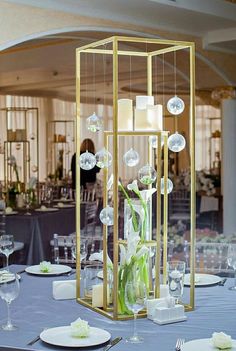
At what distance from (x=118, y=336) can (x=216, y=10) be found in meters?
4.58

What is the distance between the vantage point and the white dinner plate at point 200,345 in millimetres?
2679

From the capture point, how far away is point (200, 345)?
272cm

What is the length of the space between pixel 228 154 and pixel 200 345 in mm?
6260

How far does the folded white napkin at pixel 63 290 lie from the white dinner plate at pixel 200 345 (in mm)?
994

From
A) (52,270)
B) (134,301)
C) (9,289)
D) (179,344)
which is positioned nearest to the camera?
(179,344)

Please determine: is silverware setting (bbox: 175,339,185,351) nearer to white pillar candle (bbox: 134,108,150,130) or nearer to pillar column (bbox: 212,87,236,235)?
white pillar candle (bbox: 134,108,150,130)

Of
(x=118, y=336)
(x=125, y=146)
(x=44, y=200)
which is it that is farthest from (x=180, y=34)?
(x=125, y=146)

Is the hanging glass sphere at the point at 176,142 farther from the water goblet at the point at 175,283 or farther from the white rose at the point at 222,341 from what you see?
the white rose at the point at 222,341

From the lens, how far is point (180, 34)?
726 cm

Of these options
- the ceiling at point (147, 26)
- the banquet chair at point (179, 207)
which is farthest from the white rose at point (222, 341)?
the banquet chair at point (179, 207)

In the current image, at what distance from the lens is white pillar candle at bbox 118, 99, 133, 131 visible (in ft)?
11.0

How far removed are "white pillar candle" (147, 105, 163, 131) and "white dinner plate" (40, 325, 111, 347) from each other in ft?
3.44

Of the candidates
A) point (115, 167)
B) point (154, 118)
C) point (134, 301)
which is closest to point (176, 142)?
point (154, 118)

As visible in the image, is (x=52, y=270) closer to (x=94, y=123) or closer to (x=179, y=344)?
(x=94, y=123)
